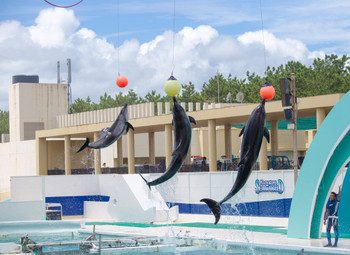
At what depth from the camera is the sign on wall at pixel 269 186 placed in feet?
78.7

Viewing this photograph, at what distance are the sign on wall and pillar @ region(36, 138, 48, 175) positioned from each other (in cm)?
2288

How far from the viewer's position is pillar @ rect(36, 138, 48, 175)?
43719 millimetres

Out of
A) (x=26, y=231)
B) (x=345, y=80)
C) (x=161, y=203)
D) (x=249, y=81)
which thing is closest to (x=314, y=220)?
(x=161, y=203)

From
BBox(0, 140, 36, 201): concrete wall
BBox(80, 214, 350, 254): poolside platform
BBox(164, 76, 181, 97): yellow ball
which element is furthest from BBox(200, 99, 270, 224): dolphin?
BBox(0, 140, 36, 201): concrete wall

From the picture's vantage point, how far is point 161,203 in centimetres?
2589

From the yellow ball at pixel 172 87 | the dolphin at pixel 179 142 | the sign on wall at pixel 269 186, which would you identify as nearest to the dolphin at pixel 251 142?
the dolphin at pixel 179 142

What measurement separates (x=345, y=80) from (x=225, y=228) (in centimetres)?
4260

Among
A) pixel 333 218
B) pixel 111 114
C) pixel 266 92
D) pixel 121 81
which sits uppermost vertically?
pixel 111 114

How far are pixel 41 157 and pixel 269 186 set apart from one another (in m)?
23.8

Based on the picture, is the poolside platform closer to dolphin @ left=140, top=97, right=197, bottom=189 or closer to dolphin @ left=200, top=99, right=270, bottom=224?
dolphin @ left=200, top=99, right=270, bottom=224

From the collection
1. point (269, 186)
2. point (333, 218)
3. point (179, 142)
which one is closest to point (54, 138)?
point (269, 186)

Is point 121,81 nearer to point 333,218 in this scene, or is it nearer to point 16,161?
point 333,218

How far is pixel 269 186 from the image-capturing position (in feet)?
80.1

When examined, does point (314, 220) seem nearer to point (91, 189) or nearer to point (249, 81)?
point (91, 189)
